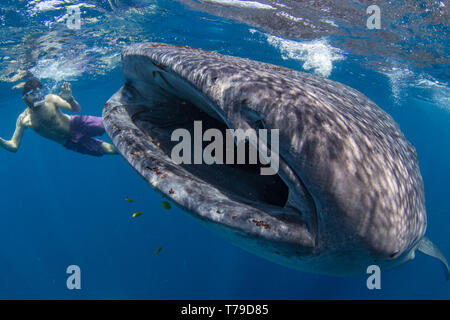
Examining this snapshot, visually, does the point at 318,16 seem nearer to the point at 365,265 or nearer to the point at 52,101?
the point at 52,101

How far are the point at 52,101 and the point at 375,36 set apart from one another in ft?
45.6

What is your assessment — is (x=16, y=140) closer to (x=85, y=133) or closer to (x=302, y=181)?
(x=85, y=133)

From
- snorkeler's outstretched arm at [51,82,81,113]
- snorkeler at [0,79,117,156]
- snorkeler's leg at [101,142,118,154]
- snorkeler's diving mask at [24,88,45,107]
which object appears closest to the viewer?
snorkeler's diving mask at [24,88,45,107]

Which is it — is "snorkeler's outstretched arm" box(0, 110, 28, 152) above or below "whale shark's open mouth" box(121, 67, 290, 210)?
below

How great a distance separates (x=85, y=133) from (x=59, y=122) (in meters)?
0.82

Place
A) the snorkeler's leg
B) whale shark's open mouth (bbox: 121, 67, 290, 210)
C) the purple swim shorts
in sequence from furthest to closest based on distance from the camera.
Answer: the snorkeler's leg, the purple swim shorts, whale shark's open mouth (bbox: 121, 67, 290, 210)

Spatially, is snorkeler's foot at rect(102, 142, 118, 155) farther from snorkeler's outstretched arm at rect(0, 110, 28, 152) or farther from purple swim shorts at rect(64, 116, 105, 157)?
snorkeler's outstretched arm at rect(0, 110, 28, 152)

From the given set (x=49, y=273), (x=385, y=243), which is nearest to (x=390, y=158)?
(x=385, y=243)

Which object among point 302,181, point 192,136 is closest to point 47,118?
point 192,136

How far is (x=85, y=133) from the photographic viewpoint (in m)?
9.36

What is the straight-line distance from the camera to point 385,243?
4.54ft

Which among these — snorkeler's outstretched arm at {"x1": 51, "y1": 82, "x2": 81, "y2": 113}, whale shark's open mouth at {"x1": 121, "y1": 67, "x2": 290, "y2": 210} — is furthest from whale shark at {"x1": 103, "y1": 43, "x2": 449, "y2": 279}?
snorkeler's outstretched arm at {"x1": 51, "y1": 82, "x2": 81, "y2": 113}

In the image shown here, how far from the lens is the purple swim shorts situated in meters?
9.10

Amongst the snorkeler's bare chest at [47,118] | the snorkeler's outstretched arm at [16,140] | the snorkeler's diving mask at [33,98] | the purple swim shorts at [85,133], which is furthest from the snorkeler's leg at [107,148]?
the snorkeler's outstretched arm at [16,140]
